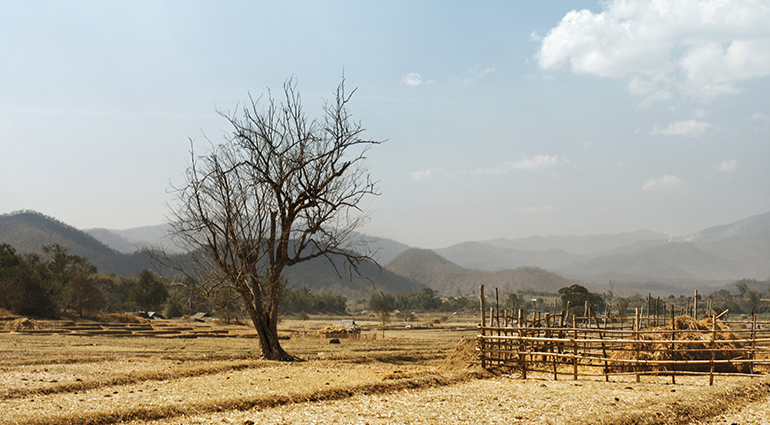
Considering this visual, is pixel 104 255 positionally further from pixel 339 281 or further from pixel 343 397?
pixel 343 397

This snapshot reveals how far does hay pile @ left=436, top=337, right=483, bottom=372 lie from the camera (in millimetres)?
16623

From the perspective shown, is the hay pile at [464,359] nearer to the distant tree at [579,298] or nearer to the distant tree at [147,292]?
the distant tree at [147,292]

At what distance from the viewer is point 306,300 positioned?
317 ft

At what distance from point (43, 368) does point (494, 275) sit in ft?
→ 598

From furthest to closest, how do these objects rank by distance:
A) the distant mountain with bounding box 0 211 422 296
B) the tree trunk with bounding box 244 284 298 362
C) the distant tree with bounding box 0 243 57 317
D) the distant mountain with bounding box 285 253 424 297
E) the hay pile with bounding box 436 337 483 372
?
1. the distant mountain with bounding box 285 253 424 297
2. the distant mountain with bounding box 0 211 422 296
3. the distant tree with bounding box 0 243 57 317
4. the tree trunk with bounding box 244 284 298 362
5. the hay pile with bounding box 436 337 483 372

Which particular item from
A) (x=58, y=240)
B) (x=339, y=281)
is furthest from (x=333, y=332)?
(x=58, y=240)

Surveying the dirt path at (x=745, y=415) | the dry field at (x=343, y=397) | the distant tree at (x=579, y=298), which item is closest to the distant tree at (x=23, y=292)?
the dry field at (x=343, y=397)

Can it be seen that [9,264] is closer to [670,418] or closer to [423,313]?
[670,418]

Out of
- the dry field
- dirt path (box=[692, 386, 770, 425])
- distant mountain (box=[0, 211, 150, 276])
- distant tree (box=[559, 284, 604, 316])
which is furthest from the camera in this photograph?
distant mountain (box=[0, 211, 150, 276])

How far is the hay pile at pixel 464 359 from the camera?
16623mm

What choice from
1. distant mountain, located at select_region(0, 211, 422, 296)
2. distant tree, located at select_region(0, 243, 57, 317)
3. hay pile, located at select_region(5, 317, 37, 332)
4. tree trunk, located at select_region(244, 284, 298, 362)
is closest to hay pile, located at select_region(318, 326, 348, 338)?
hay pile, located at select_region(5, 317, 37, 332)

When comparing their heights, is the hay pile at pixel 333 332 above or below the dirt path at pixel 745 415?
below

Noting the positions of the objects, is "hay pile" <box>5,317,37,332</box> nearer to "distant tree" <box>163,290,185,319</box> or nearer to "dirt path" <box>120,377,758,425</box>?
"distant tree" <box>163,290,185,319</box>

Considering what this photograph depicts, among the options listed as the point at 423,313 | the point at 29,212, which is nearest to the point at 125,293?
the point at 423,313
